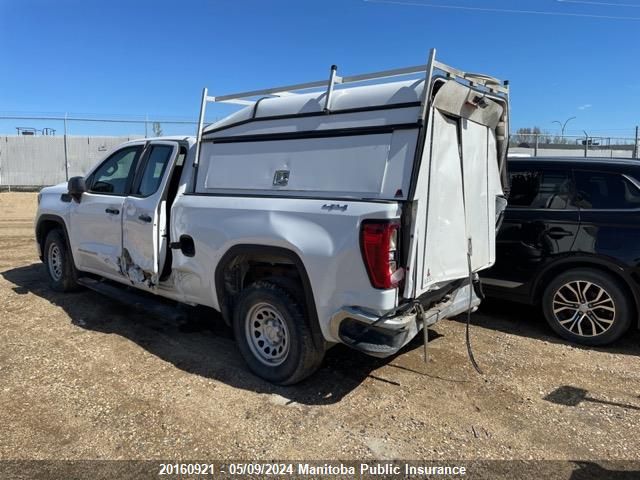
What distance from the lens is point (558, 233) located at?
511cm

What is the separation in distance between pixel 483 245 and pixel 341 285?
5.41 ft

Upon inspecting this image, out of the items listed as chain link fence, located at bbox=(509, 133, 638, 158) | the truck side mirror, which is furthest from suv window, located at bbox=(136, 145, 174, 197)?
chain link fence, located at bbox=(509, 133, 638, 158)

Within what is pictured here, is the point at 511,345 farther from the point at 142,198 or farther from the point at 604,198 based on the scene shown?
the point at 142,198

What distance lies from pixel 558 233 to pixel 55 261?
607cm

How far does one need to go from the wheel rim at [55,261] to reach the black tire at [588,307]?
19.0 ft

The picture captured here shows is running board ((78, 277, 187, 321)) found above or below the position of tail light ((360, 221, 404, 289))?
below

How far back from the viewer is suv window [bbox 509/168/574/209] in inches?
206

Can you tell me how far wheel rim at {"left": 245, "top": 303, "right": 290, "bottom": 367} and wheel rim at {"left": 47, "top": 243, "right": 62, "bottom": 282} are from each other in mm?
3600

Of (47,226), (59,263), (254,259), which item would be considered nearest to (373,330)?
(254,259)

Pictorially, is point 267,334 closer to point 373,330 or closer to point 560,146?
point 373,330

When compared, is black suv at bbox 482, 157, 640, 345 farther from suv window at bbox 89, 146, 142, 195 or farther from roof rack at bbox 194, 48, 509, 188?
suv window at bbox 89, 146, 142, 195

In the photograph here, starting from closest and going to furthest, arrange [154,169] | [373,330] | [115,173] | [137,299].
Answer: [373,330] < [154,169] < [137,299] < [115,173]

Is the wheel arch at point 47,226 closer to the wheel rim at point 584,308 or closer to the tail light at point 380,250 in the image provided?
the tail light at point 380,250

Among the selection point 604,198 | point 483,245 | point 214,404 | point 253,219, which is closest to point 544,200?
point 604,198
